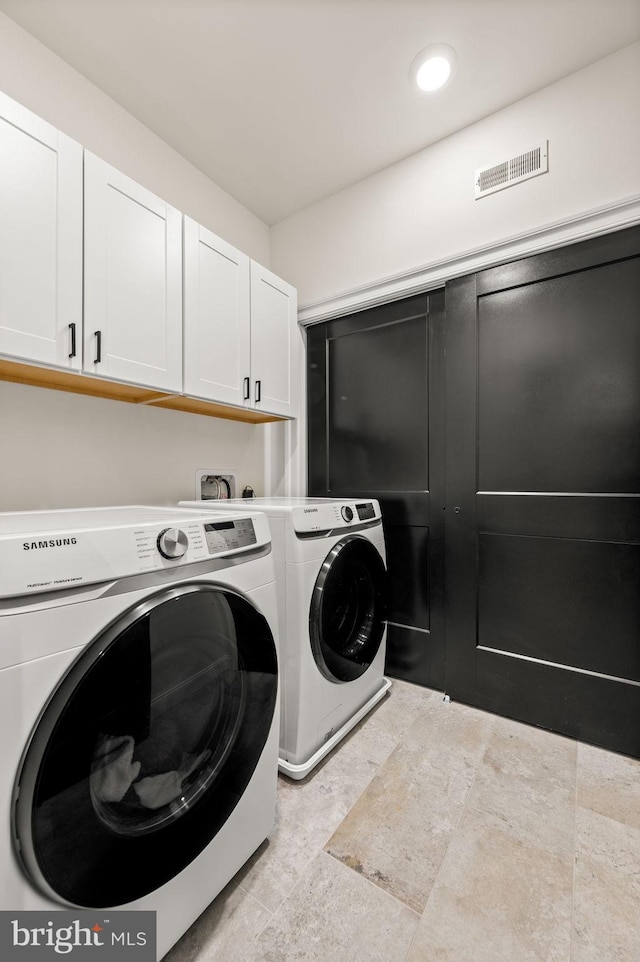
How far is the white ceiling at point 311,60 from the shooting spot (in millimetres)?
1460

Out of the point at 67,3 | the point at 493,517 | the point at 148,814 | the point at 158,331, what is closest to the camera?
the point at 148,814

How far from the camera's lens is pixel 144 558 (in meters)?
0.82

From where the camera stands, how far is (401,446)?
2.15m

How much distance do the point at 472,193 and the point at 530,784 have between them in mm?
2474

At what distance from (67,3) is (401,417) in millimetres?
2000

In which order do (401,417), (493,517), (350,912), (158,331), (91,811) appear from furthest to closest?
(401,417) < (493,517) < (158,331) < (350,912) < (91,811)

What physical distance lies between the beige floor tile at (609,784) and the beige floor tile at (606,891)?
46 mm

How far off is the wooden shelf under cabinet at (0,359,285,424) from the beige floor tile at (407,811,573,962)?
1.79 meters

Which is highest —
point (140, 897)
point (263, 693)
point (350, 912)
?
point (263, 693)

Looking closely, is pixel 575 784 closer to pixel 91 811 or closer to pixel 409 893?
pixel 409 893

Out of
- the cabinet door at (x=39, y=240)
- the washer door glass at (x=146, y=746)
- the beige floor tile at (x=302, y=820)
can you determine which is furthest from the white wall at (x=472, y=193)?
the beige floor tile at (x=302, y=820)

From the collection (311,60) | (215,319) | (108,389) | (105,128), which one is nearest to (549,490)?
(215,319)

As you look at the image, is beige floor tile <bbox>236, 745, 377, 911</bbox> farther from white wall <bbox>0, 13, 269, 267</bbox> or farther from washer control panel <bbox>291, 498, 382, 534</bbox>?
white wall <bbox>0, 13, 269, 267</bbox>

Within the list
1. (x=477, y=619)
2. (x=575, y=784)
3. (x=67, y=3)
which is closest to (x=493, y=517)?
(x=477, y=619)
